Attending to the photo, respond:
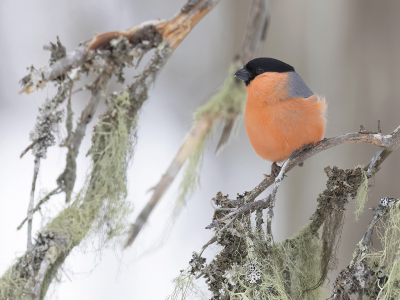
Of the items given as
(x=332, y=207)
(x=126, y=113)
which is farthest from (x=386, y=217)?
(x=126, y=113)

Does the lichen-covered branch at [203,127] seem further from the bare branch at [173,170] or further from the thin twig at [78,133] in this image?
the thin twig at [78,133]

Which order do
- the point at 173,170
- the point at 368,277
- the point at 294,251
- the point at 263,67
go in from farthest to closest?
the point at 173,170, the point at 263,67, the point at 294,251, the point at 368,277

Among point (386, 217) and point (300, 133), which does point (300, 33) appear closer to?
point (300, 133)

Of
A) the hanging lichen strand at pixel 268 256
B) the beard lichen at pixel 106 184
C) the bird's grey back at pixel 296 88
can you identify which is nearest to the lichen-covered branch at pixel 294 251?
the hanging lichen strand at pixel 268 256

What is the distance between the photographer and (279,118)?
61cm

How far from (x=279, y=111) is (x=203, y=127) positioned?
277 millimetres

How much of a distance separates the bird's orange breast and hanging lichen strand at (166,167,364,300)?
0.08 m

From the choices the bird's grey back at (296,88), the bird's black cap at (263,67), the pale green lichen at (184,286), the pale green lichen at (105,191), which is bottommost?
the pale green lichen at (184,286)

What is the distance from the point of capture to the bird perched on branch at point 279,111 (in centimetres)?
60

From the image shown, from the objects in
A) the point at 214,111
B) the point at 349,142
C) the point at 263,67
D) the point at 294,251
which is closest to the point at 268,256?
the point at 294,251

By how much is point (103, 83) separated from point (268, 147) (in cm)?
33

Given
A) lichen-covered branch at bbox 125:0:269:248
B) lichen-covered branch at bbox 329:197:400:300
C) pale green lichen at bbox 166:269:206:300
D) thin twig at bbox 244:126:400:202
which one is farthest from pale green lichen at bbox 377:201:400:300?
lichen-covered branch at bbox 125:0:269:248

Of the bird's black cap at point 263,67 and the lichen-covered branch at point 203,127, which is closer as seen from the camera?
the bird's black cap at point 263,67

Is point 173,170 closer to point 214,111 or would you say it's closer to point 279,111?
point 214,111
